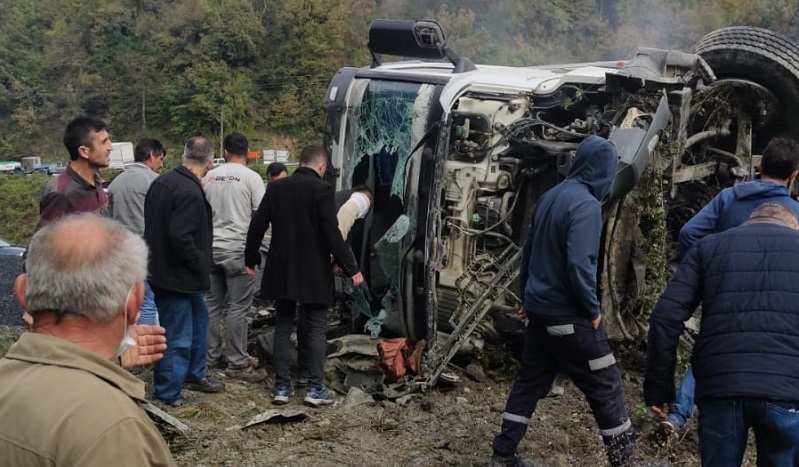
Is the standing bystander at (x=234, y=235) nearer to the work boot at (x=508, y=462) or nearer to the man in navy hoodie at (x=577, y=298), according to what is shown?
the work boot at (x=508, y=462)

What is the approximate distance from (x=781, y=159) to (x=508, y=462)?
6.35 feet

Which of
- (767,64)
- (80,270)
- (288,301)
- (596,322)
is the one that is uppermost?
(767,64)

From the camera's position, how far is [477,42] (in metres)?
43.6

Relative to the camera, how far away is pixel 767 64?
568 cm

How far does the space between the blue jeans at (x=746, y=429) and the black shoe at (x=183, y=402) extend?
297 cm

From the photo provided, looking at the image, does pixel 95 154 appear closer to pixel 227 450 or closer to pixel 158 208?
pixel 158 208

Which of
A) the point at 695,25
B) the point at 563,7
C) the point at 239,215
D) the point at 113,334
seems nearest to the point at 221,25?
the point at 563,7

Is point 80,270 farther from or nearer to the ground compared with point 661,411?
farther from the ground

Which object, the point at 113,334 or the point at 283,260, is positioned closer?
the point at 113,334

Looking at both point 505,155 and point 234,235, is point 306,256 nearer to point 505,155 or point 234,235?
point 234,235

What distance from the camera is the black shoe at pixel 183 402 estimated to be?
466 centimetres

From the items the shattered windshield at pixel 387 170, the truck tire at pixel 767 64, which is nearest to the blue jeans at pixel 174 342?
the shattered windshield at pixel 387 170

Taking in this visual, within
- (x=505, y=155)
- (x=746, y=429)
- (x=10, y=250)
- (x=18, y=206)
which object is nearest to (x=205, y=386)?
(x=505, y=155)

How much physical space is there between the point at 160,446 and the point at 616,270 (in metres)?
3.77
